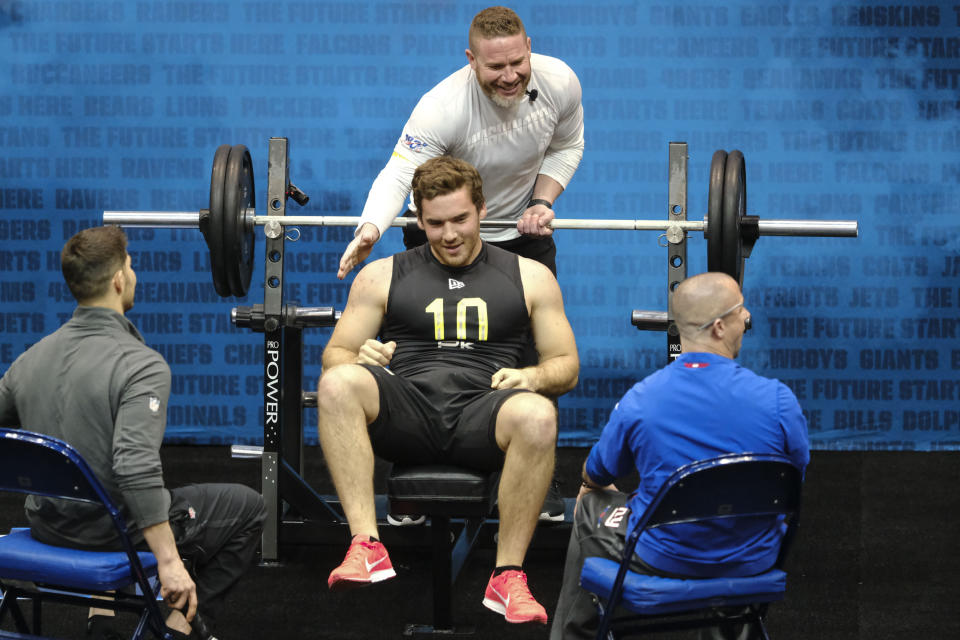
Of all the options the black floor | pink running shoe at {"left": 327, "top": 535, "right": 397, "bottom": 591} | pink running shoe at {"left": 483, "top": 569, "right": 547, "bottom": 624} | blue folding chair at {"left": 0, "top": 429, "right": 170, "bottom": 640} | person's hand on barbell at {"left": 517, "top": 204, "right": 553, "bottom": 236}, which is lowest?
the black floor

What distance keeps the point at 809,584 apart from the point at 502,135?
5.59ft

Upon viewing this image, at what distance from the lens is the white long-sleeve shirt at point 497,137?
3609mm

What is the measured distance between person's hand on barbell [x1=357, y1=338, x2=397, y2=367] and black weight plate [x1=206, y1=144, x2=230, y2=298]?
708 mm

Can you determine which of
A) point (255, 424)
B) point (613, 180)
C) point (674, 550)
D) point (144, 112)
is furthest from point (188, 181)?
point (674, 550)

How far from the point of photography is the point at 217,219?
3.49 meters

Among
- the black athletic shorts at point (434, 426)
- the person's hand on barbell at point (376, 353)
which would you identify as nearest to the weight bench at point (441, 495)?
the black athletic shorts at point (434, 426)

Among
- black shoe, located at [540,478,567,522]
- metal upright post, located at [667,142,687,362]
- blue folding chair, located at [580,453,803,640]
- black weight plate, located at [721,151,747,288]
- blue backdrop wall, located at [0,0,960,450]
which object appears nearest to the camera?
blue folding chair, located at [580,453,803,640]

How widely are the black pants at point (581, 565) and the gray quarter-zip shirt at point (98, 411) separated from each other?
2.86ft

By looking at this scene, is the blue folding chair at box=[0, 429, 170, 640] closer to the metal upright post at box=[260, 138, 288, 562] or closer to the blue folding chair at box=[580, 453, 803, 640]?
the blue folding chair at box=[580, 453, 803, 640]

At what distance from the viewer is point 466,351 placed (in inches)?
124

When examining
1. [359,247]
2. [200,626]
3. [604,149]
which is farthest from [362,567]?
[604,149]

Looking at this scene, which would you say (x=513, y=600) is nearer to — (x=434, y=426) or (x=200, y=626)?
(x=434, y=426)

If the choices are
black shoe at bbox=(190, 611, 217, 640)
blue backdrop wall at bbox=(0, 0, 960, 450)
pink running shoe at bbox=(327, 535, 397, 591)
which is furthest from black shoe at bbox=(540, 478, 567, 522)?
blue backdrop wall at bbox=(0, 0, 960, 450)

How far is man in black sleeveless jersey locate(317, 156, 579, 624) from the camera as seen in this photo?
2777mm
